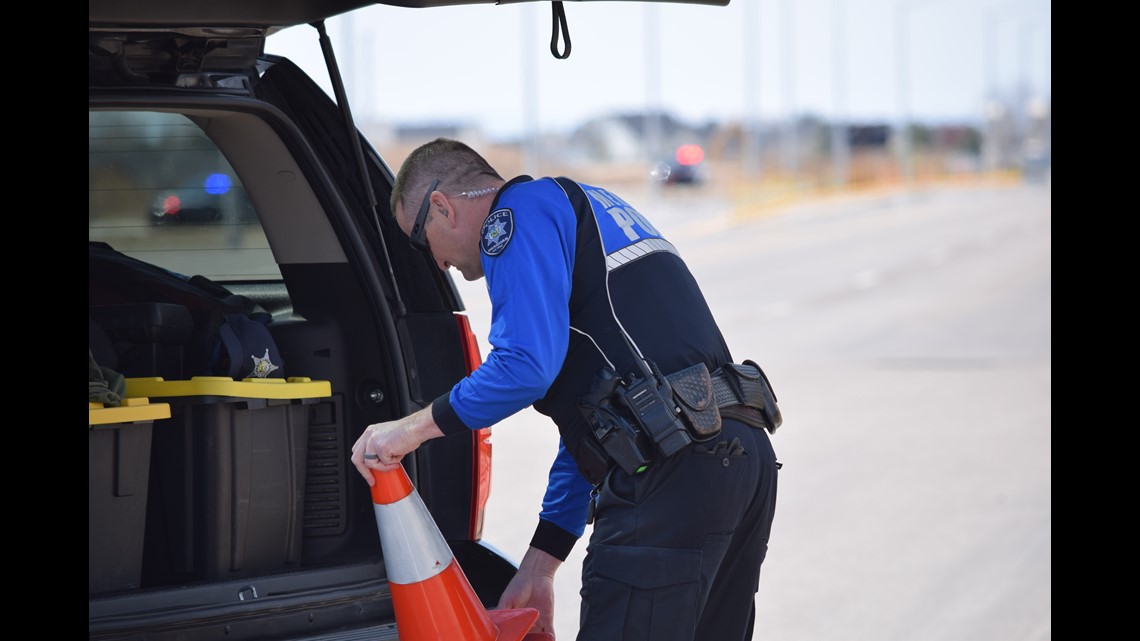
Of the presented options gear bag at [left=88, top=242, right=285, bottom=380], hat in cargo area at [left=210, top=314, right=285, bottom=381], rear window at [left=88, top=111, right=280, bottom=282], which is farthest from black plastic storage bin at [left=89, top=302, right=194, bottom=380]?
rear window at [left=88, top=111, right=280, bottom=282]

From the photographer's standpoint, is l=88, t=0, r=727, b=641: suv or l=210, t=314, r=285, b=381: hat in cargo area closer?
l=88, t=0, r=727, b=641: suv

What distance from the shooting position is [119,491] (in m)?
3.17

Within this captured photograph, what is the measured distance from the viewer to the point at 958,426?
29.0 ft

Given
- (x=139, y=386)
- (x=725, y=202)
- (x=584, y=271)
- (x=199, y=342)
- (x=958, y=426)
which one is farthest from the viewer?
(x=725, y=202)

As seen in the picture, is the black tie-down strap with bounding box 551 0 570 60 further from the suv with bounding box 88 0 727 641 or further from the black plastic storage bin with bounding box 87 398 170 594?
the black plastic storage bin with bounding box 87 398 170 594

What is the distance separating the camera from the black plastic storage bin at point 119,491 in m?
3.13

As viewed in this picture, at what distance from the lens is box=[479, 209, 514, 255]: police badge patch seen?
2830mm

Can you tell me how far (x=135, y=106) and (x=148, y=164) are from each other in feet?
2.14

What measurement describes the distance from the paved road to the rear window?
6.48ft

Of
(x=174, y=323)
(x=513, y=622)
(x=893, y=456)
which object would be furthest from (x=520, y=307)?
(x=893, y=456)

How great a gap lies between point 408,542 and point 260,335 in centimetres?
83

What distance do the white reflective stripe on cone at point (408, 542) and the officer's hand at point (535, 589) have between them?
340 millimetres
